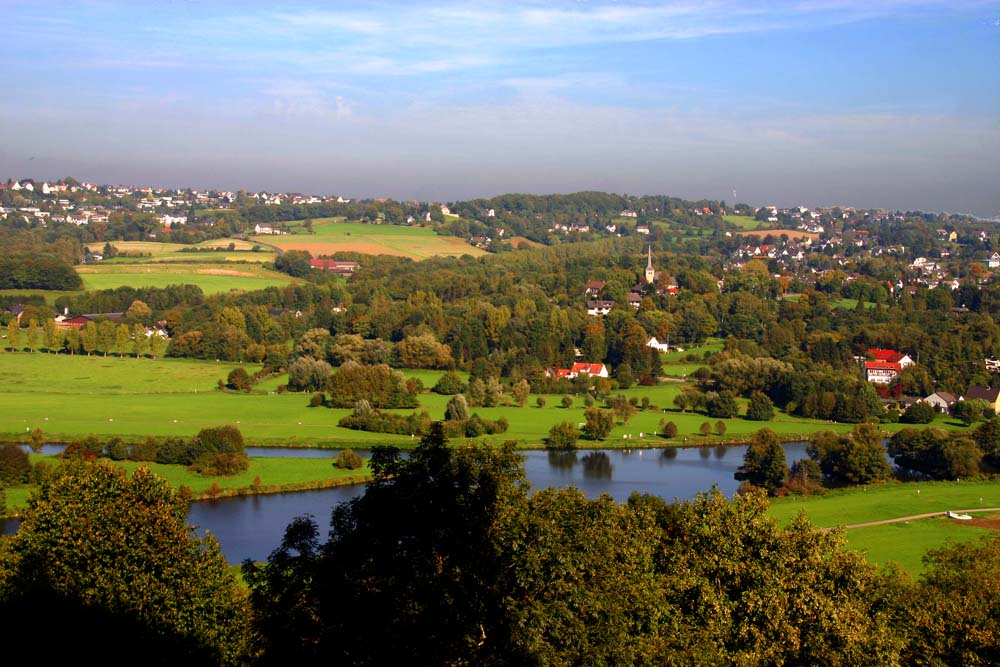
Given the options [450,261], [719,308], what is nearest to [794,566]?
[719,308]

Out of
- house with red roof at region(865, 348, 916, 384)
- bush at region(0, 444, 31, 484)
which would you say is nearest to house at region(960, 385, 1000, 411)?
house with red roof at region(865, 348, 916, 384)

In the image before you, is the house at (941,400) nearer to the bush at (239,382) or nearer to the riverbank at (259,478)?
the riverbank at (259,478)

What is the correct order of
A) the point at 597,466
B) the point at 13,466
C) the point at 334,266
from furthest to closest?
1. the point at 334,266
2. the point at 597,466
3. the point at 13,466

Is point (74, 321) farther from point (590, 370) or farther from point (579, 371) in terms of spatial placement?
point (590, 370)

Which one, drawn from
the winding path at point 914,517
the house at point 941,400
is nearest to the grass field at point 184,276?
the house at point 941,400

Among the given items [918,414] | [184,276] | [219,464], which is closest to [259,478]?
[219,464]
